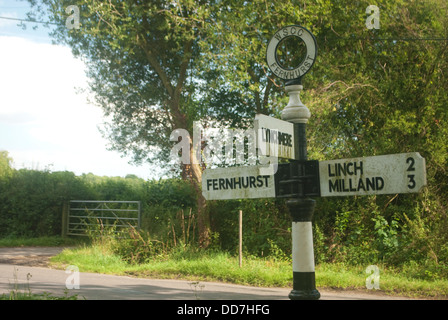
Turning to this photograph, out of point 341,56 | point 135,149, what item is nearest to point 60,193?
point 135,149

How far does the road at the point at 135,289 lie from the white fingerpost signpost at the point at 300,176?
157 inches

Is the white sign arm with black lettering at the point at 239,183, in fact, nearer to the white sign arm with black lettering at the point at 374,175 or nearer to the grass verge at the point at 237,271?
the white sign arm with black lettering at the point at 374,175

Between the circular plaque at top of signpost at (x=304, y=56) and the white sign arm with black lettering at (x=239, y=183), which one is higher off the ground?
the circular plaque at top of signpost at (x=304, y=56)

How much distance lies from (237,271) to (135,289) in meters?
2.46

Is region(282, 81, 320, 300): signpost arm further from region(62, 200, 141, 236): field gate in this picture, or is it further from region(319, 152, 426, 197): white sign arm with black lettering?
region(62, 200, 141, 236): field gate

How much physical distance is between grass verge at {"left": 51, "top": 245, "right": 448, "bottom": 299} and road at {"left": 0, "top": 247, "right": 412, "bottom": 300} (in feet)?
1.65

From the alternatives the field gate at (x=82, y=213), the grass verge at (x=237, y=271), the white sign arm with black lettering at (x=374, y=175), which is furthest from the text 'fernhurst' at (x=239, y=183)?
the field gate at (x=82, y=213)

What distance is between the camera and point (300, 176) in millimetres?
3559

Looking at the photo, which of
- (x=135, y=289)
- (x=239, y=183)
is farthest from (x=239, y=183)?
(x=135, y=289)

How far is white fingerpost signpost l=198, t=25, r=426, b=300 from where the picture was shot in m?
3.22

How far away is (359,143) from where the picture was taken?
12625mm

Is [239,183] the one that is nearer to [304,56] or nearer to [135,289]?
[304,56]

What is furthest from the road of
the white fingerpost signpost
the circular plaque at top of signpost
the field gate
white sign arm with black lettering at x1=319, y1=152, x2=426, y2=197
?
the field gate

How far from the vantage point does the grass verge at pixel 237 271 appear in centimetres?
951
